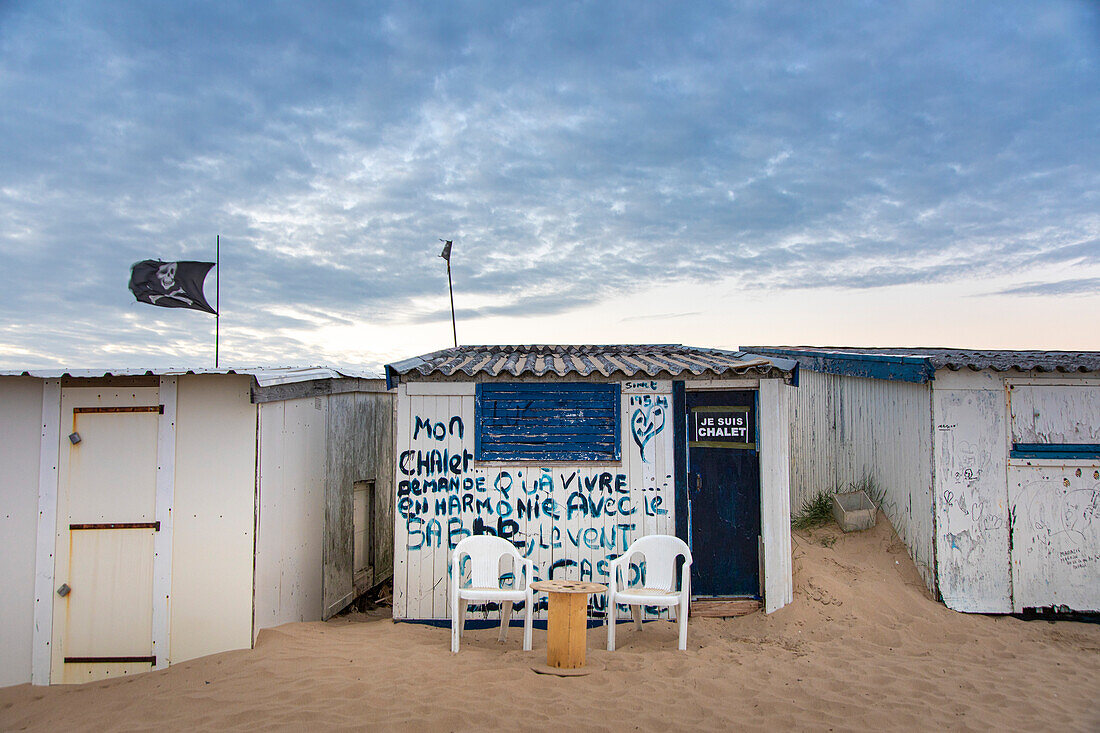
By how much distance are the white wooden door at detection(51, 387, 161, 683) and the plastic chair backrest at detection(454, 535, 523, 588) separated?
301cm

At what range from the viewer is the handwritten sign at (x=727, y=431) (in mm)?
7094

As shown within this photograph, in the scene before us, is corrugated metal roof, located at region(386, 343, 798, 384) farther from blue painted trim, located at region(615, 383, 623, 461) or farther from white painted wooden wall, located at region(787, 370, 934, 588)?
white painted wooden wall, located at region(787, 370, 934, 588)

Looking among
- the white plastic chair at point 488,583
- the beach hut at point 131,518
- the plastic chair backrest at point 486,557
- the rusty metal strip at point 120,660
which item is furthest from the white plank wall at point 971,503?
the rusty metal strip at point 120,660

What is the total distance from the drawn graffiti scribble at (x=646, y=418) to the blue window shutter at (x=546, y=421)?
203 millimetres

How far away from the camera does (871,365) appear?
8.55 m

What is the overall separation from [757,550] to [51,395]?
732 cm

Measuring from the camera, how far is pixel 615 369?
282 inches

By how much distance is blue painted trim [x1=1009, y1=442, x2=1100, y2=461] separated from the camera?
289 inches

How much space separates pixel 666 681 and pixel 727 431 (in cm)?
278

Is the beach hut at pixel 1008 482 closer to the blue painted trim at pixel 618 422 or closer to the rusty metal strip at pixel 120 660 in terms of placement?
the blue painted trim at pixel 618 422

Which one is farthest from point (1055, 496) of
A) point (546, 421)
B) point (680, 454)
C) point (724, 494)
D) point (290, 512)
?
point (290, 512)

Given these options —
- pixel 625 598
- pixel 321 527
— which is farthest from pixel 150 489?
pixel 625 598

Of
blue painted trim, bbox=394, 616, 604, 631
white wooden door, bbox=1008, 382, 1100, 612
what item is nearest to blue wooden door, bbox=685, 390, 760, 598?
blue painted trim, bbox=394, 616, 604, 631

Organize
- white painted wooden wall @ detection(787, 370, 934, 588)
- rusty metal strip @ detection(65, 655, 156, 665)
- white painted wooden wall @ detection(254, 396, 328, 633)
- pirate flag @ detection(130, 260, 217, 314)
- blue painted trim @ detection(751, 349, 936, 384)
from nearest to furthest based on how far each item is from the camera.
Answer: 1. rusty metal strip @ detection(65, 655, 156, 665)
2. white painted wooden wall @ detection(254, 396, 328, 633)
3. blue painted trim @ detection(751, 349, 936, 384)
4. white painted wooden wall @ detection(787, 370, 934, 588)
5. pirate flag @ detection(130, 260, 217, 314)
